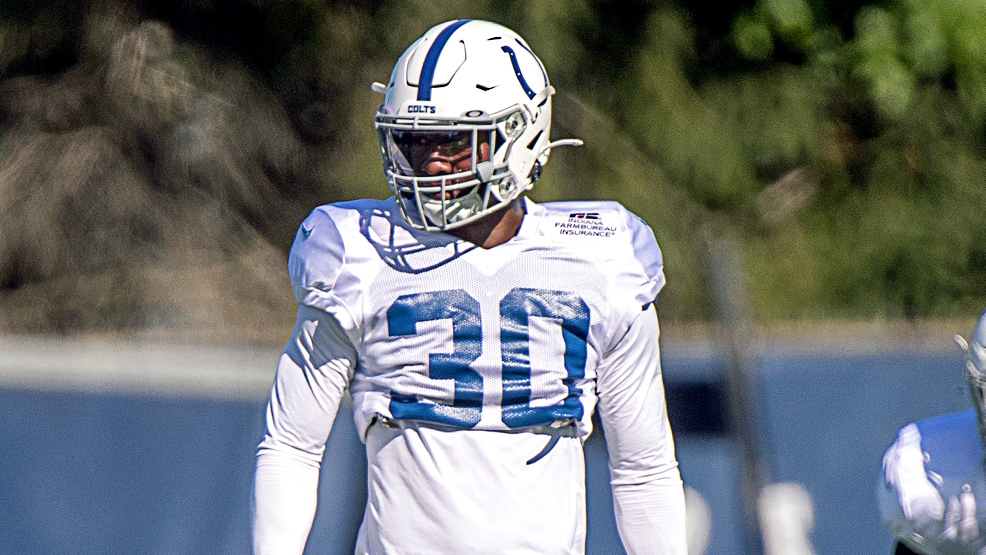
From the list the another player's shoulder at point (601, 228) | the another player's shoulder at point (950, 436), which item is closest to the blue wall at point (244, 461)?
the another player's shoulder at point (950, 436)

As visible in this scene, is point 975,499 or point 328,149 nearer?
point 975,499

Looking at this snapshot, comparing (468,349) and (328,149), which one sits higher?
(328,149)

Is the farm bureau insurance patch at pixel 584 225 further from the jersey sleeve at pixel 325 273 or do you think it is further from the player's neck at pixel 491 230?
the jersey sleeve at pixel 325 273

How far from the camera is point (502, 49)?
2150 millimetres

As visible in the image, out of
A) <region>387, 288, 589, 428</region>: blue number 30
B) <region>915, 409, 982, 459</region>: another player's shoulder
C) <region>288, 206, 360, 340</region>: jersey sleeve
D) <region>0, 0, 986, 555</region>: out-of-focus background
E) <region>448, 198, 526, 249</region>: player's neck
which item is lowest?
<region>915, 409, 982, 459</region>: another player's shoulder

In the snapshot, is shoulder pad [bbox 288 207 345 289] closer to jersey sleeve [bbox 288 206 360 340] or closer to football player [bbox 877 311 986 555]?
jersey sleeve [bbox 288 206 360 340]

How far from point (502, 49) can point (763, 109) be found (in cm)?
511

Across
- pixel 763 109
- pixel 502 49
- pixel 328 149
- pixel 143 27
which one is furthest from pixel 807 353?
pixel 143 27

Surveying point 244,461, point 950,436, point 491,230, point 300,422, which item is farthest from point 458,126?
point 244,461

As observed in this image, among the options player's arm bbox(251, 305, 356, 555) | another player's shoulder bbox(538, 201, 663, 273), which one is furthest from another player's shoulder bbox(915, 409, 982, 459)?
player's arm bbox(251, 305, 356, 555)

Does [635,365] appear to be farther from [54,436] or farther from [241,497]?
[54,436]

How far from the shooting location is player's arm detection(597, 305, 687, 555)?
2.13 meters

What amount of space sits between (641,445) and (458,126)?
2.07ft

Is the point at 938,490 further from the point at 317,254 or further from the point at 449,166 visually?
the point at 317,254
